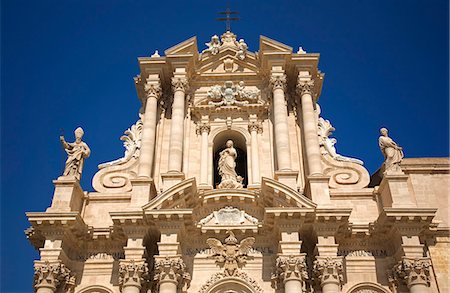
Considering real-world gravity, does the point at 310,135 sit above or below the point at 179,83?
below

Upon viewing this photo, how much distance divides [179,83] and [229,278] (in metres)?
8.17

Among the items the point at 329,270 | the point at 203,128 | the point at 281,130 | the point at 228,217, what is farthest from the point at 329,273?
the point at 203,128

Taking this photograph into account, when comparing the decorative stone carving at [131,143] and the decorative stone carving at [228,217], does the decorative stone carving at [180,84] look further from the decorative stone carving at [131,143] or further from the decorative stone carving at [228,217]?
the decorative stone carving at [228,217]

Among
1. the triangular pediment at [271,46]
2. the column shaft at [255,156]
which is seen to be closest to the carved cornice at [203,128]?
the column shaft at [255,156]

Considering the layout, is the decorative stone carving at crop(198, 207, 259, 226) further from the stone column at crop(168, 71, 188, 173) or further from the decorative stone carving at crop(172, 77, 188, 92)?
the decorative stone carving at crop(172, 77, 188, 92)

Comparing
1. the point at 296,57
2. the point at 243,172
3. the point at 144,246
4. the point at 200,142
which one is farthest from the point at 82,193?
the point at 296,57

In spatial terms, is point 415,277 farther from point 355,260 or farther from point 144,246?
point 144,246

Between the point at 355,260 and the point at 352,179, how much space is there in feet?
10.7

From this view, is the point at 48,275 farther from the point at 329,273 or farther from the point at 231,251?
the point at 329,273

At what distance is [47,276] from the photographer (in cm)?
1529

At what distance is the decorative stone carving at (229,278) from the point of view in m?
15.7

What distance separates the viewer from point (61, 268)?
15.6 meters

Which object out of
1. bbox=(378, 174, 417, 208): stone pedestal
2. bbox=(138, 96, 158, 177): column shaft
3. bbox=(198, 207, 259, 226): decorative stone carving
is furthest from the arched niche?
bbox=(378, 174, 417, 208): stone pedestal

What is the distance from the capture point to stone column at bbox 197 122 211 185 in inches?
739
